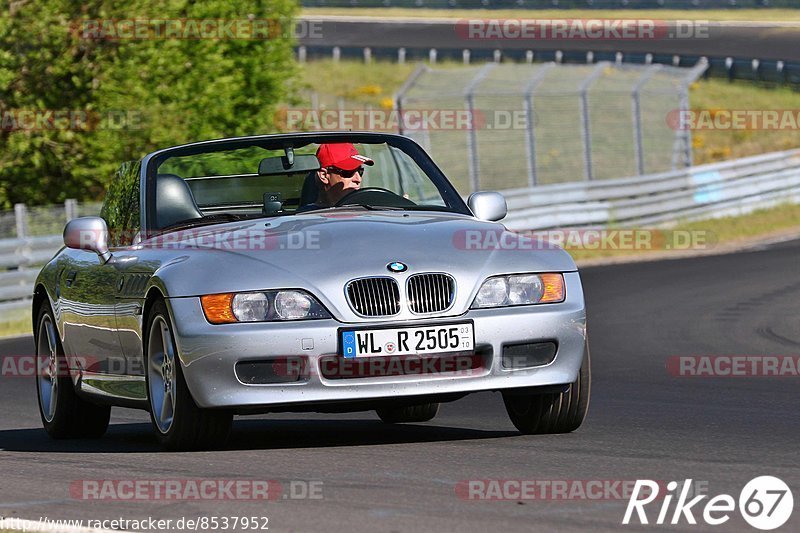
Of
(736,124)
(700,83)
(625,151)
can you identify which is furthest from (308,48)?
(625,151)

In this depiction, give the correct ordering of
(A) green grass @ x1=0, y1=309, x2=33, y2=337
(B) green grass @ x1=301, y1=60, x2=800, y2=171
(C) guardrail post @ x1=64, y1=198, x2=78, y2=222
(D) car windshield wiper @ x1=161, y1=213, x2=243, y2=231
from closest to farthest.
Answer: (D) car windshield wiper @ x1=161, y1=213, x2=243, y2=231 → (A) green grass @ x1=0, y1=309, x2=33, y2=337 → (C) guardrail post @ x1=64, y1=198, x2=78, y2=222 → (B) green grass @ x1=301, y1=60, x2=800, y2=171

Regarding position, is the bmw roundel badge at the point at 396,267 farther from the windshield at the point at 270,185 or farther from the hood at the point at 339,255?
the windshield at the point at 270,185

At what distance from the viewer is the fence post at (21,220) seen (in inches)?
848

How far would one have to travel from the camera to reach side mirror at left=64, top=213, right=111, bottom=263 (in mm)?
8648

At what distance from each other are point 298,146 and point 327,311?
1980 mm

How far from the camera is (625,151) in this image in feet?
125

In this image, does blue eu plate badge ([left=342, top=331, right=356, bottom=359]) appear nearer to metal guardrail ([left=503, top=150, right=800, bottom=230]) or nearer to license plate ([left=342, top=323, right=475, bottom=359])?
license plate ([left=342, top=323, right=475, bottom=359])

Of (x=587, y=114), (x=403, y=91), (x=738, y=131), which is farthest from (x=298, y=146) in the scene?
(x=738, y=131)

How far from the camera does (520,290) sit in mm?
7594

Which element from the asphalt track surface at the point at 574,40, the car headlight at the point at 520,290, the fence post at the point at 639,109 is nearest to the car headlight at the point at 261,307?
the car headlight at the point at 520,290

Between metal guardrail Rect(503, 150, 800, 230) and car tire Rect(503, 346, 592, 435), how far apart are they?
17.5 meters

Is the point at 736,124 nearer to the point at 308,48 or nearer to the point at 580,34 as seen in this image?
the point at 580,34

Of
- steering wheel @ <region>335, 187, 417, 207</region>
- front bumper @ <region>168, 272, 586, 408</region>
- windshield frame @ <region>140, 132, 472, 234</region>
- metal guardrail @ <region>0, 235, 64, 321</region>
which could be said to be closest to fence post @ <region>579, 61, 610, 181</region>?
metal guardrail @ <region>0, 235, 64, 321</region>

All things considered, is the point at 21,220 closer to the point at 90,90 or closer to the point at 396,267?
the point at 90,90
